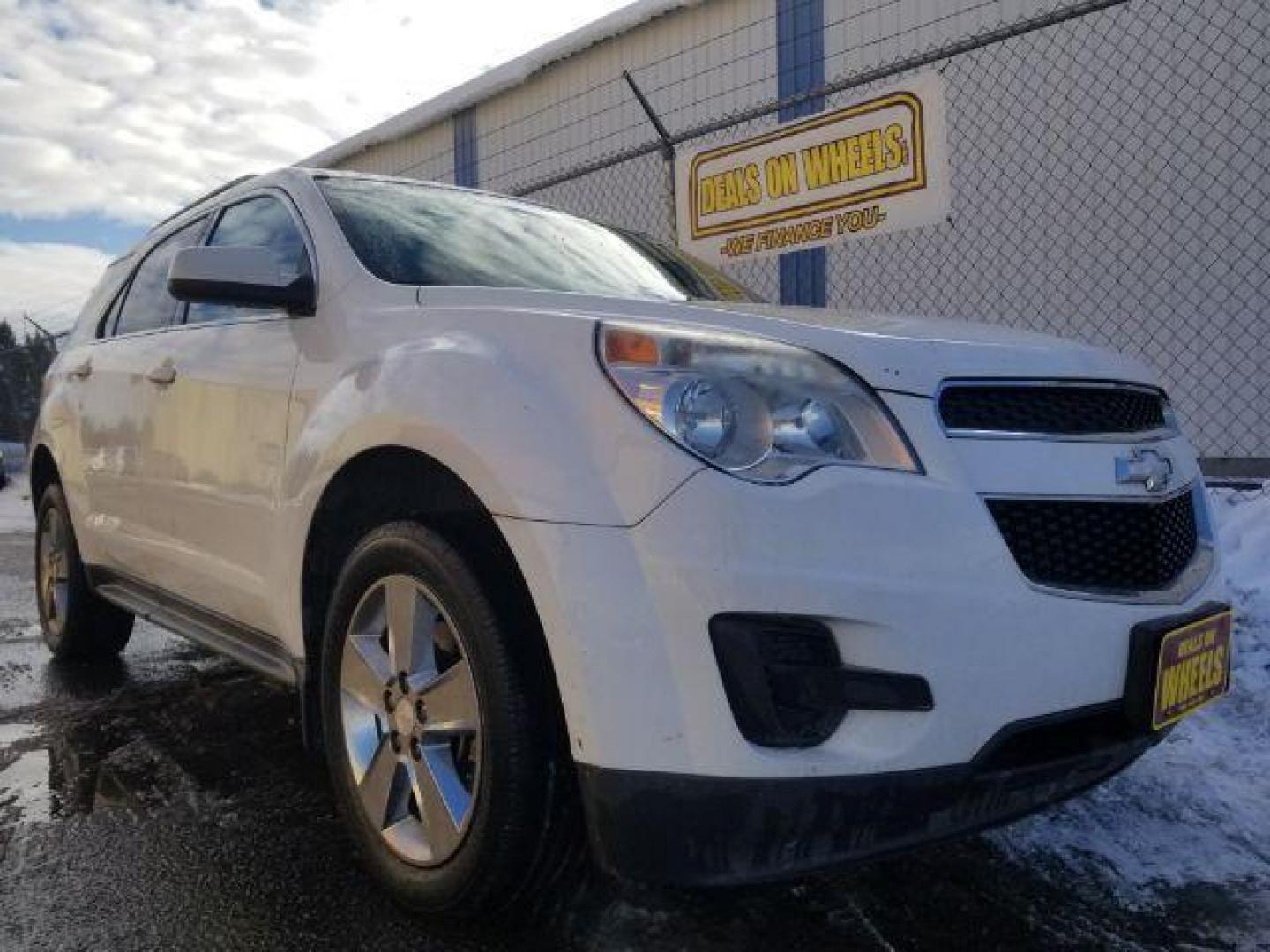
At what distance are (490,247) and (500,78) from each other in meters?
9.06

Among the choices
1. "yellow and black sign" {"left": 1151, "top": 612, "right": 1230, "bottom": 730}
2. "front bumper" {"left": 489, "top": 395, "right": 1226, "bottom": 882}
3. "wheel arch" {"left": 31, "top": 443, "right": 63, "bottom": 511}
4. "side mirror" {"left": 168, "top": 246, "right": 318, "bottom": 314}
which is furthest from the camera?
"wheel arch" {"left": 31, "top": 443, "right": 63, "bottom": 511}

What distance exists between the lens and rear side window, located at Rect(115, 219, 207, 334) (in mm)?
3803

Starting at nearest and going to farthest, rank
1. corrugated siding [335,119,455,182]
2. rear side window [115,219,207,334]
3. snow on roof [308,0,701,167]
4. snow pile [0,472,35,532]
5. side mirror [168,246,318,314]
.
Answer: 1. side mirror [168,246,318,314]
2. rear side window [115,219,207,334]
3. snow on roof [308,0,701,167]
4. snow pile [0,472,35,532]
5. corrugated siding [335,119,455,182]

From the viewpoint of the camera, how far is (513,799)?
6.22 ft

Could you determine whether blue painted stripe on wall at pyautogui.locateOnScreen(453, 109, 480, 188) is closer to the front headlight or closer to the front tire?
the front tire

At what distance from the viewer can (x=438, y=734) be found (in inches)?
83.7

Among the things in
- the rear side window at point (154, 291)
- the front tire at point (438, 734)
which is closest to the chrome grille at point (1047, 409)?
the front tire at point (438, 734)

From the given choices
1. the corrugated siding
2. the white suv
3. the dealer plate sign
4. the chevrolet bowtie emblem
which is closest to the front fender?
the white suv

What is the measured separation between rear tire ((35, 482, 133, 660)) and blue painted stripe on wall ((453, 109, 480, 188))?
7.96m

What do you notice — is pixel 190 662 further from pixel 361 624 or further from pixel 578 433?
pixel 578 433

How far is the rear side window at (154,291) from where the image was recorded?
12.5 ft

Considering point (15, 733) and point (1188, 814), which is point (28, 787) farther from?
point (1188, 814)

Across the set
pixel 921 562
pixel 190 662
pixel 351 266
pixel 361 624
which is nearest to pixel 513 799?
pixel 361 624

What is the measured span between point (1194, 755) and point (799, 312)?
6.00ft
